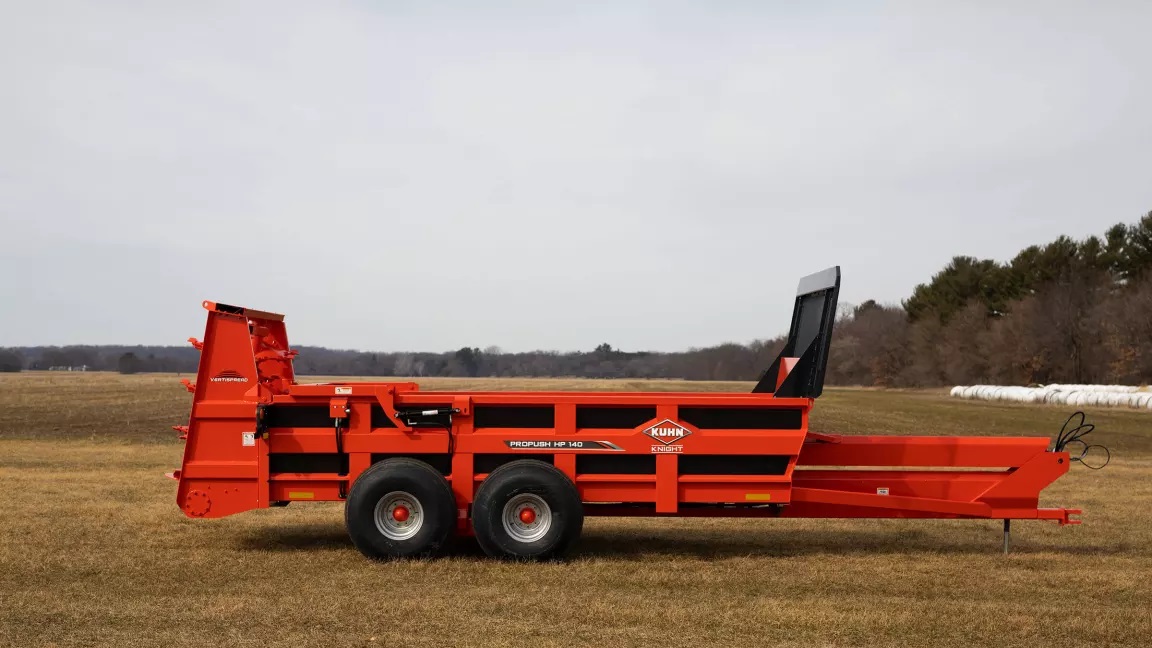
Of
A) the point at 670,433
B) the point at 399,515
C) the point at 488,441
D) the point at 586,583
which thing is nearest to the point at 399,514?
the point at 399,515

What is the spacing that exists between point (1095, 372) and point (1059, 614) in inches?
3128

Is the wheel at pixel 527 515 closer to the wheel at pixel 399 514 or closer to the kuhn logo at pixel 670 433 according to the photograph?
the wheel at pixel 399 514

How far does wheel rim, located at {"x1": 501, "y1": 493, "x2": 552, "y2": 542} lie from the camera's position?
31.1ft

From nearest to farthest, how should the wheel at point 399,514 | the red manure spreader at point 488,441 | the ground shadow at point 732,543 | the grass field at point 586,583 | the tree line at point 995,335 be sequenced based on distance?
the grass field at point 586,583 < the wheel at point 399,514 < the red manure spreader at point 488,441 < the ground shadow at point 732,543 < the tree line at point 995,335

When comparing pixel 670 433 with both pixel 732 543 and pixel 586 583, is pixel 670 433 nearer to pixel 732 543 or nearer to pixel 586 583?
pixel 586 583

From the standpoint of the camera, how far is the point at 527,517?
948 cm

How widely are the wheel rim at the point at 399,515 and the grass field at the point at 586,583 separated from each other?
32 cm

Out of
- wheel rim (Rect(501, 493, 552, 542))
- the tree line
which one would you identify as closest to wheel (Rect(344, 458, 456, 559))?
wheel rim (Rect(501, 493, 552, 542))

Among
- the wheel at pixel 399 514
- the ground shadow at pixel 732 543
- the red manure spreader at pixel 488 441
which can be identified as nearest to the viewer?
the wheel at pixel 399 514

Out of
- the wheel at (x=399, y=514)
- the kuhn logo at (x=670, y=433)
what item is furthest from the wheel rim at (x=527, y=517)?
A: the kuhn logo at (x=670, y=433)

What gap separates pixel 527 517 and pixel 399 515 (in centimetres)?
113

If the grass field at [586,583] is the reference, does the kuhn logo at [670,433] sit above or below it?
above

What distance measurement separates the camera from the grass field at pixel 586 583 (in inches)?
277

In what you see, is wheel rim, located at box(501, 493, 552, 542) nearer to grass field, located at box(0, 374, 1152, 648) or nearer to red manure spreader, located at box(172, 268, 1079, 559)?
red manure spreader, located at box(172, 268, 1079, 559)
